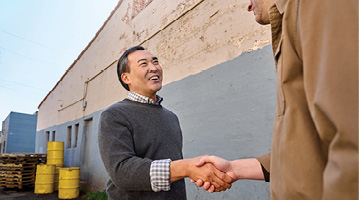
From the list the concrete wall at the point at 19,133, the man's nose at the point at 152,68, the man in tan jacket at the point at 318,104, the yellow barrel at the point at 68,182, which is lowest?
the yellow barrel at the point at 68,182

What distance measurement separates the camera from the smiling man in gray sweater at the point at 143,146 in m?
1.51

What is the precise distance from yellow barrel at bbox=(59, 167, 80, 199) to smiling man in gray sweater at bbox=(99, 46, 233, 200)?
20.5 ft

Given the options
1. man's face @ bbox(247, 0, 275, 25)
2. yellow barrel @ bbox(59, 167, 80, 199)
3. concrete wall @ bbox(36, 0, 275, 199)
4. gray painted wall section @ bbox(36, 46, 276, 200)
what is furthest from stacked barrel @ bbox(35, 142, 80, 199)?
man's face @ bbox(247, 0, 275, 25)

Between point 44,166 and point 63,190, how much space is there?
142 centimetres

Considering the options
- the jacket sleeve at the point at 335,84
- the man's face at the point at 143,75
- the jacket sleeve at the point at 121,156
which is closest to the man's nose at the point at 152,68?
the man's face at the point at 143,75

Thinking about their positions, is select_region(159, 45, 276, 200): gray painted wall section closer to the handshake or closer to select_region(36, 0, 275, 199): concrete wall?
select_region(36, 0, 275, 199): concrete wall

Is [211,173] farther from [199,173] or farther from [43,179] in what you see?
[43,179]

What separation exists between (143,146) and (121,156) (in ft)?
0.79

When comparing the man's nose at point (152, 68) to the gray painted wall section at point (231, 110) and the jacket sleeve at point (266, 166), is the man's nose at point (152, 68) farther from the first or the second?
the gray painted wall section at point (231, 110)

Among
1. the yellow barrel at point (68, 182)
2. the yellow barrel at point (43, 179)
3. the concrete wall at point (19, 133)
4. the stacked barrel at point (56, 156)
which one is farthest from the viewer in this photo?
the concrete wall at point (19, 133)

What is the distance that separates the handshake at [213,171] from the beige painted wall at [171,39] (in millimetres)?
1881

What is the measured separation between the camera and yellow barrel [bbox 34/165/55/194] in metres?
8.18

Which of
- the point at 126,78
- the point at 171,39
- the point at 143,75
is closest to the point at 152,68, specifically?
the point at 143,75

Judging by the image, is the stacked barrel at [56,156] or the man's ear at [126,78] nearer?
the man's ear at [126,78]
